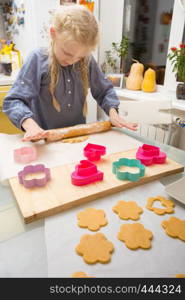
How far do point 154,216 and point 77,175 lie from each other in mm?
229

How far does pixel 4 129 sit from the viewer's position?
6.86 feet

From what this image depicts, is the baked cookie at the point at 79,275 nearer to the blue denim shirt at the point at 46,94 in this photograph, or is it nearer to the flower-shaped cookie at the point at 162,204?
the flower-shaped cookie at the point at 162,204

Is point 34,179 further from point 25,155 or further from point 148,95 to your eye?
point 148,95

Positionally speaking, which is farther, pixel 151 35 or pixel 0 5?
pixel 0 5

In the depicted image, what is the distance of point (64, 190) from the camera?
60cm

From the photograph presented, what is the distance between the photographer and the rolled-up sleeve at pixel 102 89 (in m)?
1.13

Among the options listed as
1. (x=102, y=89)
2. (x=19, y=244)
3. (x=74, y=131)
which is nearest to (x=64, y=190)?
(x=19, y=244)

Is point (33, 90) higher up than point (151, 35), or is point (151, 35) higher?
point (151, 35)

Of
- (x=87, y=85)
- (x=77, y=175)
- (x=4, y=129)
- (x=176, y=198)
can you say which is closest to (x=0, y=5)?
(x=4, y=129)

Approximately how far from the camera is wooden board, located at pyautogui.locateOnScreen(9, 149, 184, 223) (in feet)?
1.75

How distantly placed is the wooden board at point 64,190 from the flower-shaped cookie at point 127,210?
59mm

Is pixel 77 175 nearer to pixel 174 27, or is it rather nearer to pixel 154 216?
pixel 154 216

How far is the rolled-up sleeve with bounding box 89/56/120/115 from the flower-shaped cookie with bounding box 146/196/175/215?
2.10ft

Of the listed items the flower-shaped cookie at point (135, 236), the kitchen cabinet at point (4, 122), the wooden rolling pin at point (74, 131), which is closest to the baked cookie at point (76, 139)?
the wooden rolling pin at point (74, 131)
